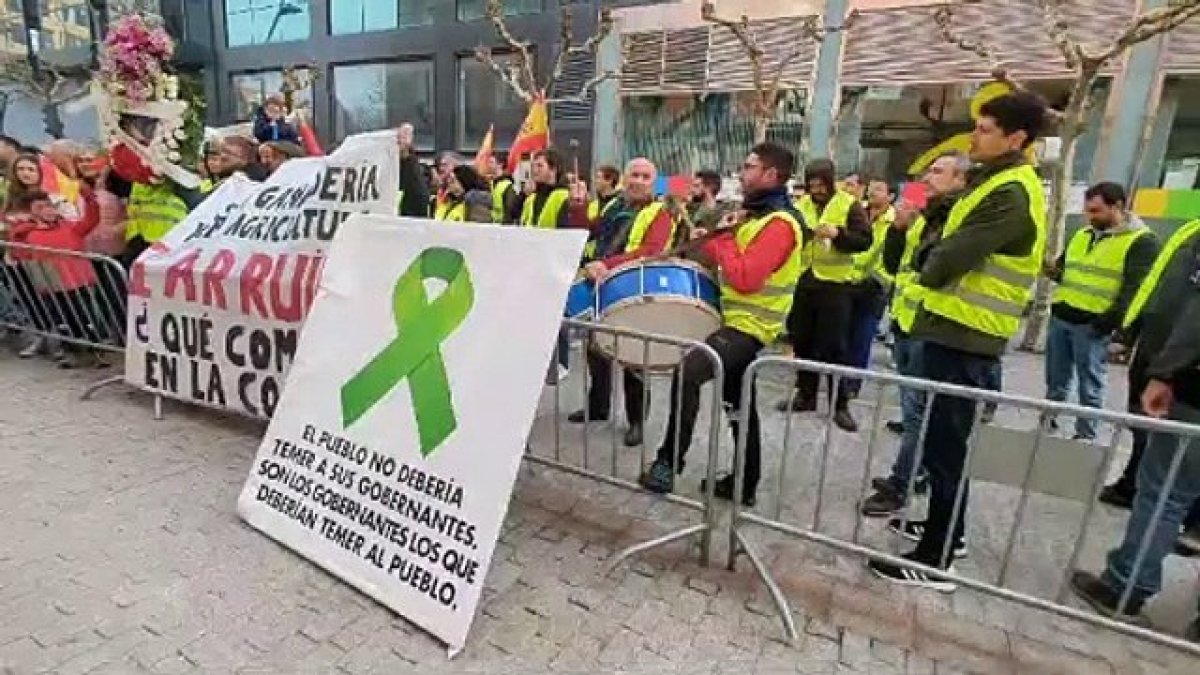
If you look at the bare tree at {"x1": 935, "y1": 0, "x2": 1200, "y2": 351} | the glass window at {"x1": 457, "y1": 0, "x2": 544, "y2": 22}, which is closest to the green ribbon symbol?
the bare tree at {"x1": 935, "y1": 0, "x2": 1200, "y2": 351}

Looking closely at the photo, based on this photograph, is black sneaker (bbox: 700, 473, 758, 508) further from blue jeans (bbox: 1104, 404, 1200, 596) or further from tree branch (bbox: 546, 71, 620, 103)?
tree branch (bbox: 546, 71, 620, 103)

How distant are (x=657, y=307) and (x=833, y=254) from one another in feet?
7.90

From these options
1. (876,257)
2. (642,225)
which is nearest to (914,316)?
(642,225)

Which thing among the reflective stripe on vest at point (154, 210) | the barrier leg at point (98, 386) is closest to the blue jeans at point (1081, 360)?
the reflective stripe on vest at point (154, 210)

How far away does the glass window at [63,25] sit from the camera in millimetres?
24000

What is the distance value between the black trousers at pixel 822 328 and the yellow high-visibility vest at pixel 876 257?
0.22 metres

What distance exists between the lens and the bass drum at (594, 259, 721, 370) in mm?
3244

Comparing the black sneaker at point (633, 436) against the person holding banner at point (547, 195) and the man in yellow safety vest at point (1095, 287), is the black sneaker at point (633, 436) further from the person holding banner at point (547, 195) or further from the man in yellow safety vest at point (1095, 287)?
the man in yellow safety vest at point (1095, 287)

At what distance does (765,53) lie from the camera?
43.1 ft

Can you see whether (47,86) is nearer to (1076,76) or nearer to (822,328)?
(822,328)

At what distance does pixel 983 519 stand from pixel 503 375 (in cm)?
290

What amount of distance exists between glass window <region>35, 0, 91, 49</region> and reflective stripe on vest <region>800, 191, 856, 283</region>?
28.5m

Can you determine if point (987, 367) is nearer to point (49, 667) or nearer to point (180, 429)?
point (49, 667)

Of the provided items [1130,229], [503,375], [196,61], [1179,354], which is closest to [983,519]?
[1179,354]
